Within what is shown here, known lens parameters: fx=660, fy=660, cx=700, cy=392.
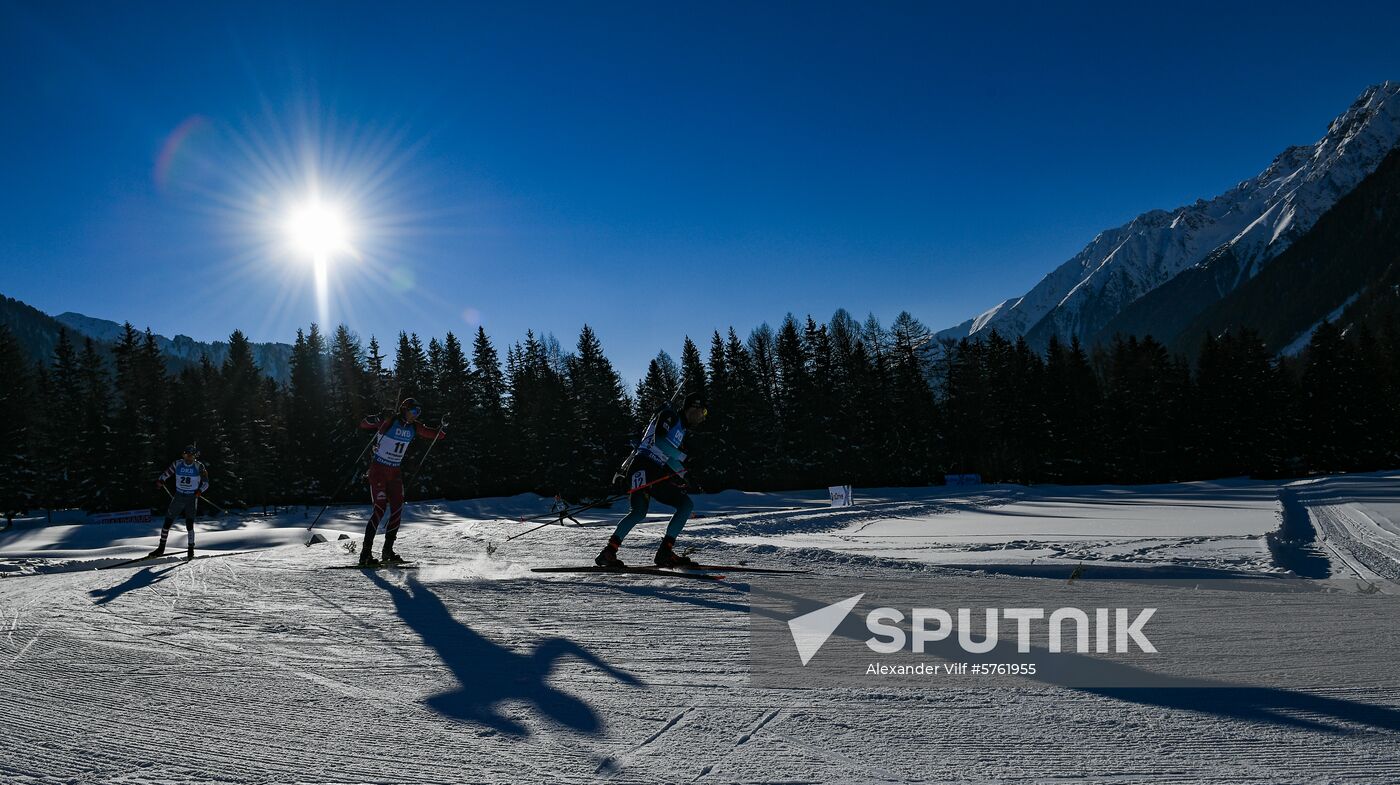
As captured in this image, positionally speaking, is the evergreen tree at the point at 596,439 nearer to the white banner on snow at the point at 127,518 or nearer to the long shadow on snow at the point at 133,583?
the white banner on snow at the point at 127,518

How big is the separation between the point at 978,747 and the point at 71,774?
3.66 metres

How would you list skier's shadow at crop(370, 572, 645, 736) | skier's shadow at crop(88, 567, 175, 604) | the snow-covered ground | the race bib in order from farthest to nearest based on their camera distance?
the race bib → skier's shadow at crop(88, 567, 175, 604) → skier's shadow at crop(370, 572, 645, 736) → the snow-covered ground

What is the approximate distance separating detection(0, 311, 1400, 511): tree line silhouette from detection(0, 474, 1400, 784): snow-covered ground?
36.7m

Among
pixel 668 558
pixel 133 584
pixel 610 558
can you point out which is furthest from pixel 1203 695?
pixel 133 584

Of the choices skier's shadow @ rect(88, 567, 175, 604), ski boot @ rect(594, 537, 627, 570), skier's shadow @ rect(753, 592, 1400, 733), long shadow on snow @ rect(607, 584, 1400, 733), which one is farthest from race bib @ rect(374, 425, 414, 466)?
long shadow on snow @ rect(607, 584, 1400, 733)

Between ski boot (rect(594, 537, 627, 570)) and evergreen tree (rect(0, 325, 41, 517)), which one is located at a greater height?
evergreen tree (rect(0, 325, 41, 517))

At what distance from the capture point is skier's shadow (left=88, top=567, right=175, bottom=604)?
7.01 m

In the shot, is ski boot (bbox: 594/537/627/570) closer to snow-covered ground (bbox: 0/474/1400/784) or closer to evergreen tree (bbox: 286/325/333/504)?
snow-covered ground (bbox: 0/474/1400/784)

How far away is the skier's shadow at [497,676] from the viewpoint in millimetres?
3109

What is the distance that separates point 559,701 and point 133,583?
25.7 ft

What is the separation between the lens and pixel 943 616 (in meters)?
4.65

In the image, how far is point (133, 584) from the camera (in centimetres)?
792

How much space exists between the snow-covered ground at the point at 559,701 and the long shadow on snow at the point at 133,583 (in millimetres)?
104

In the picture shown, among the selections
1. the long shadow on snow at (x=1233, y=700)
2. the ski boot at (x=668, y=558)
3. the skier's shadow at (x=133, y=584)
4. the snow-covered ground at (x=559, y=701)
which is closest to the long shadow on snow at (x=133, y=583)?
the skier's shadow at (x=133, y=584)
